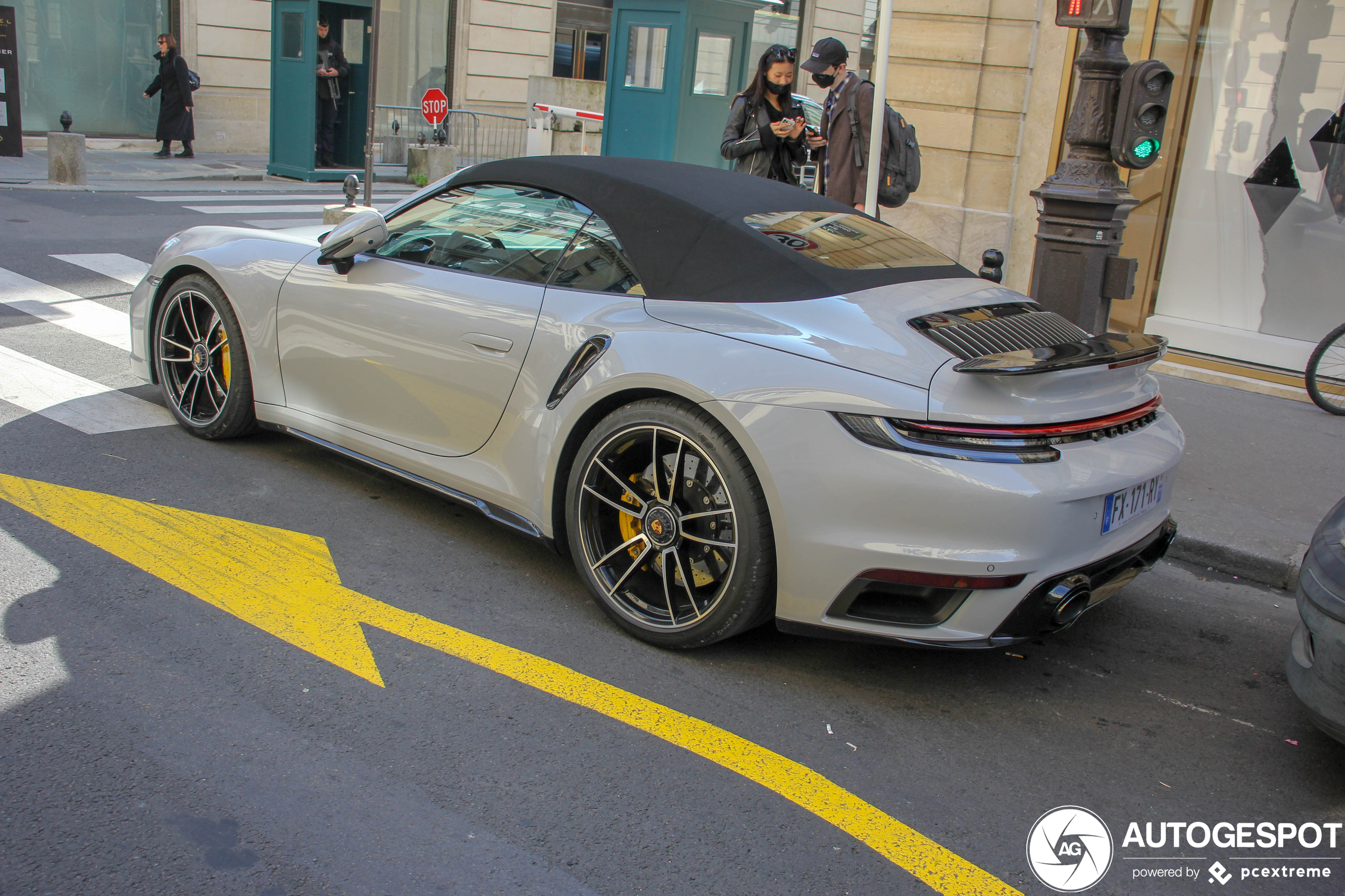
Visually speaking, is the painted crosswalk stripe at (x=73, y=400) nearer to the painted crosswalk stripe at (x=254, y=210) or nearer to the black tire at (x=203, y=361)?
the black tire at (x=203, y=361)

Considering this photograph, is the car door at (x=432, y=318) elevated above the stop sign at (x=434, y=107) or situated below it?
below

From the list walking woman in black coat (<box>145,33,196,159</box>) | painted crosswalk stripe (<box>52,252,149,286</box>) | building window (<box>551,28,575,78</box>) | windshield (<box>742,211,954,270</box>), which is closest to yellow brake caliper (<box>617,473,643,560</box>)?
windshield (<box>742,211,954,270</box>)

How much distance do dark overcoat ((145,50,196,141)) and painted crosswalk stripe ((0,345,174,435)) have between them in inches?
547

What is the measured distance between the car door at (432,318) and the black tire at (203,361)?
13.1 inches

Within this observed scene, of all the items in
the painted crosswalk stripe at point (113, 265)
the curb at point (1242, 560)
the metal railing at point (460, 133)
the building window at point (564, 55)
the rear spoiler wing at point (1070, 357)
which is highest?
the building window at point (564, 55)

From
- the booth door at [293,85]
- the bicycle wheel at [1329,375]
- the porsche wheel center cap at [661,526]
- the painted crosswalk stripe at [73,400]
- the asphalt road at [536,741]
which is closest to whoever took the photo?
the asphalt road at [536,741]

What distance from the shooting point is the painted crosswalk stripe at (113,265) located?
8820 millimetres

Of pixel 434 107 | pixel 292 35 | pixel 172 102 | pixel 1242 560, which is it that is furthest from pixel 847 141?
pixel 172 102

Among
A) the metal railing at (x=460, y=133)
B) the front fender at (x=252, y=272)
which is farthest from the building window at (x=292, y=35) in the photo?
the front fender at (x=252, y=272)

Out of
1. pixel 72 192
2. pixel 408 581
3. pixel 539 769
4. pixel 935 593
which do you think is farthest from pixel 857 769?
pixel 72 192

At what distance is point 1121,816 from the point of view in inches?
115

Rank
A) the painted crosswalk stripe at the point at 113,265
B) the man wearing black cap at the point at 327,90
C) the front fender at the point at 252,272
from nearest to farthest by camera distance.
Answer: the front fender at the point at 252,272
the painted crosswalk stripe at the point at 113,265
the man wearing black cap at the point at 327,90

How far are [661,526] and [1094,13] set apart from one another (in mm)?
3851

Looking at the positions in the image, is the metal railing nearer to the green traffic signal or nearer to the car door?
the green traffic signal
